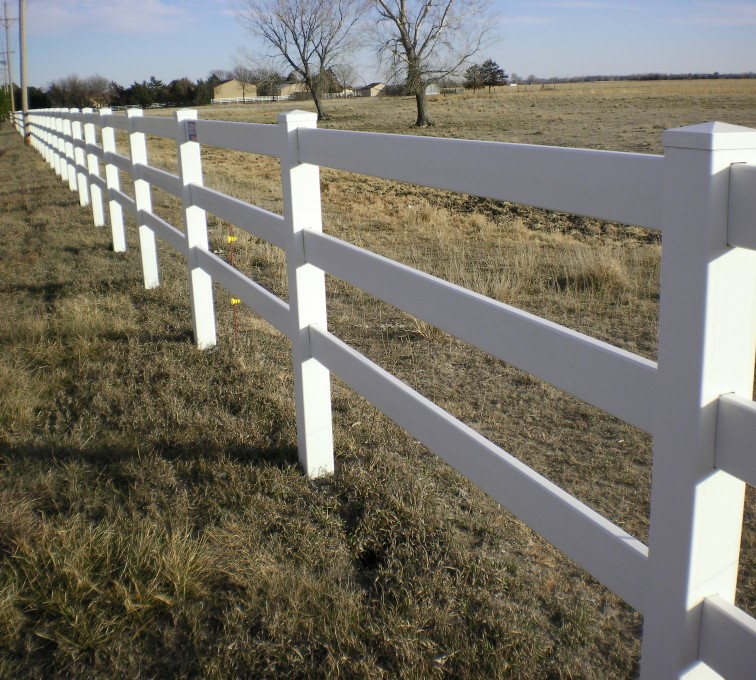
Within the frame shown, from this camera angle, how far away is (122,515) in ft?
10.5

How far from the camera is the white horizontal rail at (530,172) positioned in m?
1.71

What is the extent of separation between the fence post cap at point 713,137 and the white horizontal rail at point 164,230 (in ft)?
15.7

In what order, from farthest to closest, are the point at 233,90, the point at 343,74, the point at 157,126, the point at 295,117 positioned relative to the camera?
the point at 233,90 < the point at 343,74 < the point at 157,126 < the point at 295,117

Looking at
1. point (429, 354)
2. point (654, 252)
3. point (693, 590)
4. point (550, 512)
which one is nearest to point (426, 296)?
point (550, 512)

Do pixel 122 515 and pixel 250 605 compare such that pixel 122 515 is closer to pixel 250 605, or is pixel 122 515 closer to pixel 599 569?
pixel 250 605

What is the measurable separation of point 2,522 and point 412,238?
25.5 feet

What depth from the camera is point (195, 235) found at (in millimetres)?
5672

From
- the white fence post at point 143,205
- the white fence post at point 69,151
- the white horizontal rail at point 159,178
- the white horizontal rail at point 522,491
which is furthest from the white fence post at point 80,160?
the white horizontal rail at point 522,491

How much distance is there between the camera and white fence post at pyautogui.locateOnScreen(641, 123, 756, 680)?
1.49 m

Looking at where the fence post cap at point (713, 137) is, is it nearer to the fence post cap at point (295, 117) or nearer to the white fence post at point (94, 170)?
the fence post cap at point (295, 117)

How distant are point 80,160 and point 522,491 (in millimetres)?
12616

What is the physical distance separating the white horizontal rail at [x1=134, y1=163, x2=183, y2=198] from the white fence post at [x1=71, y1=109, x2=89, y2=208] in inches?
213

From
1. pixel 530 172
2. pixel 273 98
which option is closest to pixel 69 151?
pixel 530 172

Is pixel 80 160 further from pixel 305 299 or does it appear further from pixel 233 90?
pixel 233 90
